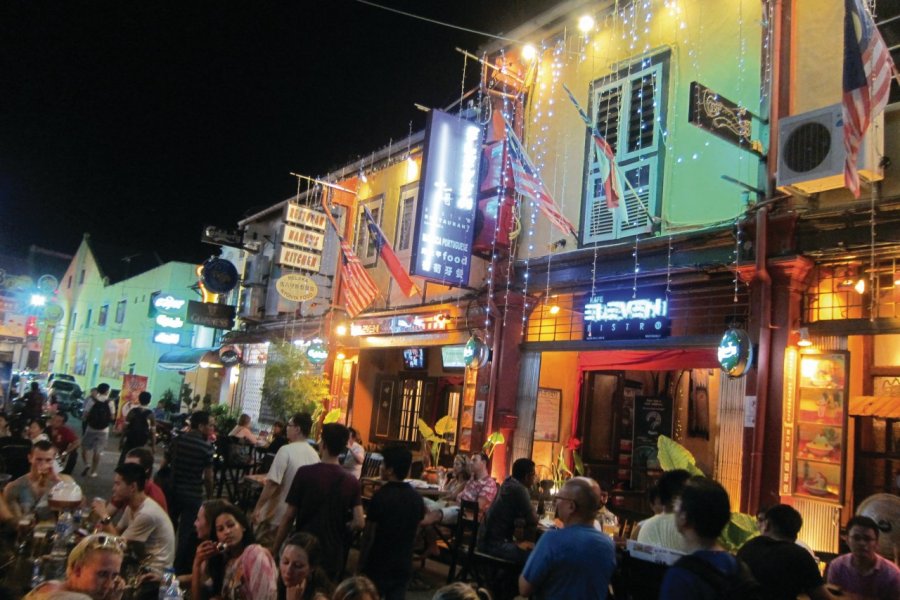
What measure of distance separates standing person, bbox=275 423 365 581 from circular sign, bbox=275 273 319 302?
14.1 meters

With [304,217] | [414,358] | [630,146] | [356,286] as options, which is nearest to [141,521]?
[630,146]

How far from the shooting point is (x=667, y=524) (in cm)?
511

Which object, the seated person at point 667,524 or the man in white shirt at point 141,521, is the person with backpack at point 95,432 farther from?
the seated person at point 667,524

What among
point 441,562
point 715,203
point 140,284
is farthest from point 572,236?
point 140,284

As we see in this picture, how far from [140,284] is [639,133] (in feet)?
120

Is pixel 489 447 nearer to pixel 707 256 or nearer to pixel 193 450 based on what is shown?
pixel 707 256

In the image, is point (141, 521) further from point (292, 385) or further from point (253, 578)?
point (292, 385)

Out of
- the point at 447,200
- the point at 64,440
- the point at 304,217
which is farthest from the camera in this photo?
the point at 304,217

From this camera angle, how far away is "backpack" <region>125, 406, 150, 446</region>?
12867 mm

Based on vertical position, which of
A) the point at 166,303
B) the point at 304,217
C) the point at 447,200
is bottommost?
the point at 166,303

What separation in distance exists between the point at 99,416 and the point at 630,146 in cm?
1238

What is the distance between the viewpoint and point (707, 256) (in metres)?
9.86

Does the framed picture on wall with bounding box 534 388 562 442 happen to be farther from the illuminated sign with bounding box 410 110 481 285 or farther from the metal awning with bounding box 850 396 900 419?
the metal awning with bounding box 850 396 900 419

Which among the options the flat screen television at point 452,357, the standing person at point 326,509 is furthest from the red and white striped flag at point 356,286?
the standing person at point 326,509
